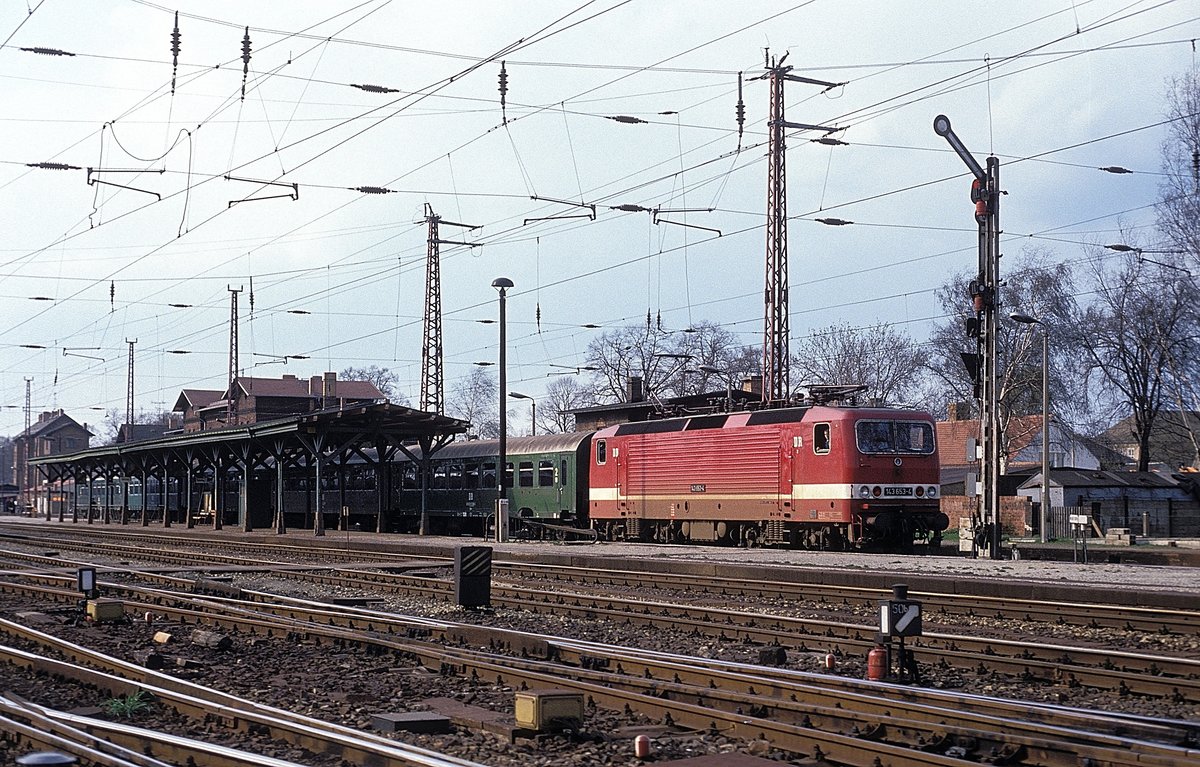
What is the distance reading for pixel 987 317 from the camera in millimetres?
24484

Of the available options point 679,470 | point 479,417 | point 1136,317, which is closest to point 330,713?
point 679,470

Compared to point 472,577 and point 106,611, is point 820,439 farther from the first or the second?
point 106,611

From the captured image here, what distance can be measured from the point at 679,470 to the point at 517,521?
978 cm

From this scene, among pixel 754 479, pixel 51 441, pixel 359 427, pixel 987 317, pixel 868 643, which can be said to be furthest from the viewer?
pixel 51 441

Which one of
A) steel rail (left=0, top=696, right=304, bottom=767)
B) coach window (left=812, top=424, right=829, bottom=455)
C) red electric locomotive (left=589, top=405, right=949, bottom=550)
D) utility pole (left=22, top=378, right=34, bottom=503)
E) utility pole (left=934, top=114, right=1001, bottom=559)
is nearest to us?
steel rail (left=0, top=696, right=304, bottom=767)

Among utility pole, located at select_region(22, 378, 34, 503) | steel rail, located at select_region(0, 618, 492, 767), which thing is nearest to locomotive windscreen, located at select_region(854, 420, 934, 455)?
steel rail, located at select_region(0, 618, 492, 767)

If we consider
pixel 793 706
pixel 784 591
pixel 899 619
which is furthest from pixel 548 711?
pixel 784 591

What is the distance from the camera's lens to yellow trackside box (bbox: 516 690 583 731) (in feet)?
28.2

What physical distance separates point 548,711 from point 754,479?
2057 centimetres

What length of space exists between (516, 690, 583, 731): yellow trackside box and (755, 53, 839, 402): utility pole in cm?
2006

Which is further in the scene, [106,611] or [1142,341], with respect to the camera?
[1142,341]

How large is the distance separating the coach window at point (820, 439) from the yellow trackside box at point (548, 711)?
18.8 m

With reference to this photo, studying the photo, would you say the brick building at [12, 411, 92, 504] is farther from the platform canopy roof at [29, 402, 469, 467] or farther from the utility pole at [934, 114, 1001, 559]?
the utility pole at [934, 114, 1001, 559]

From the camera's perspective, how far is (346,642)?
13.7 metres
